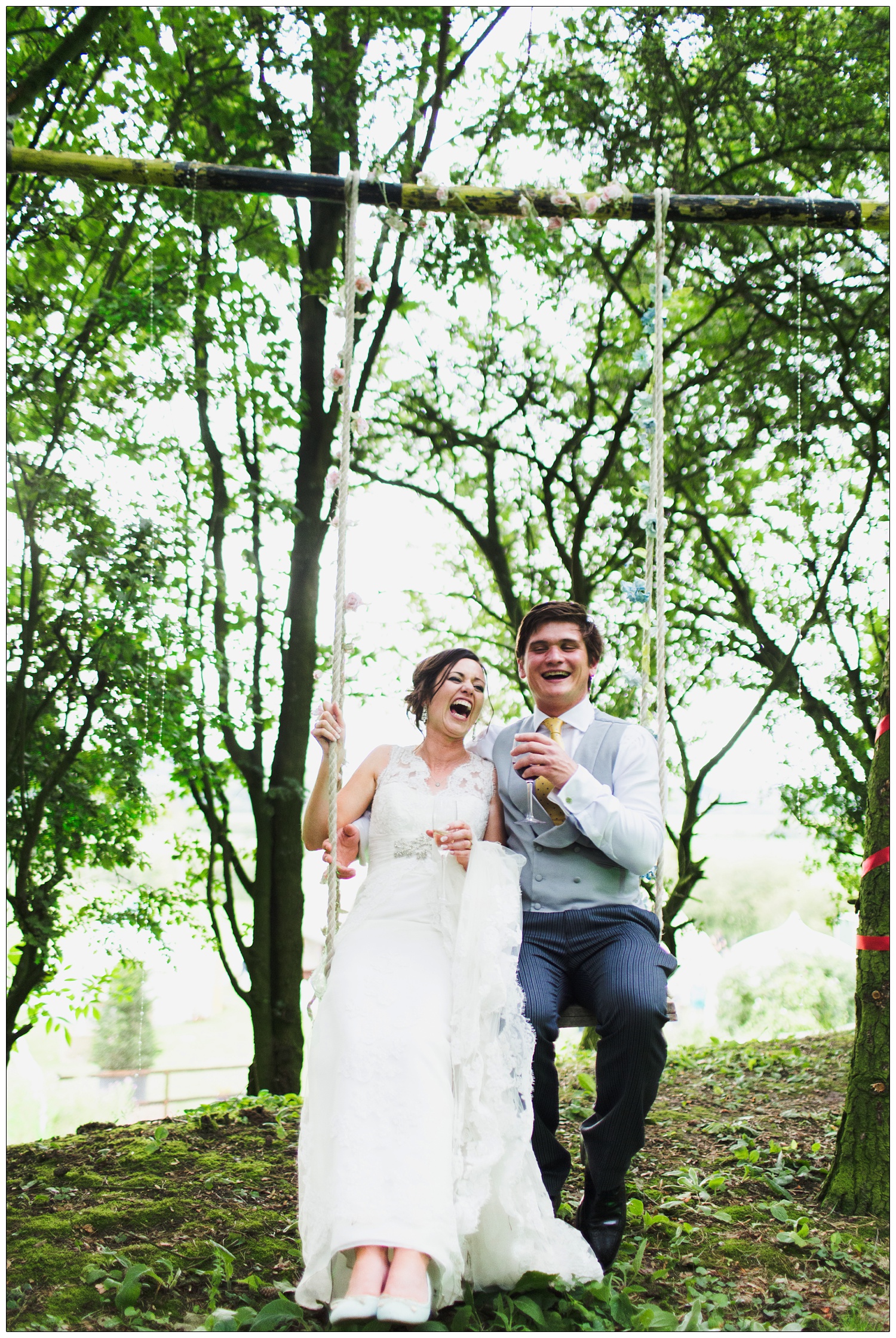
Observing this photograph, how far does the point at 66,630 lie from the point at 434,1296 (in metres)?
3.65

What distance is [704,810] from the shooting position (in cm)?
751

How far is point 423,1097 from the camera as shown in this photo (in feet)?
6.48

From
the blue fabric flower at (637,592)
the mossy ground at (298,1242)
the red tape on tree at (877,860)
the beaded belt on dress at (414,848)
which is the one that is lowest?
the mossy ground at (298,1242)

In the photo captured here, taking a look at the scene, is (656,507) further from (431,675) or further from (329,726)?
(329,726)

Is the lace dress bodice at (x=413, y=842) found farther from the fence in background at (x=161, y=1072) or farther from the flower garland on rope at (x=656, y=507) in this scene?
the fence in background at (x=161, y=1072)

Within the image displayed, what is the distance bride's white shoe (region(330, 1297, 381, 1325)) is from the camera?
1.73 m

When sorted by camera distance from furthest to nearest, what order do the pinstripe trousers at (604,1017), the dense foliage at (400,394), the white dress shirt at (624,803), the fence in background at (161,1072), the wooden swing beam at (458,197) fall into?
the fence in background at (161,1072), the dense foliage at (400,394), the wooden swing beam at (458,197), the white dress shirt at (624,803), the pinstripe trousers at (604,1017)

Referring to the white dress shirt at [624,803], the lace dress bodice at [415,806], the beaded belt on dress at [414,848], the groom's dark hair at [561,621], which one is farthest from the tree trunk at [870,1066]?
the beaded belt on dress at [414,848]

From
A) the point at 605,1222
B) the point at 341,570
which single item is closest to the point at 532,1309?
the point at 605,1222

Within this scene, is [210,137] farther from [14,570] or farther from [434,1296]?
[434,1296]

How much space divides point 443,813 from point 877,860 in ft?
4.36

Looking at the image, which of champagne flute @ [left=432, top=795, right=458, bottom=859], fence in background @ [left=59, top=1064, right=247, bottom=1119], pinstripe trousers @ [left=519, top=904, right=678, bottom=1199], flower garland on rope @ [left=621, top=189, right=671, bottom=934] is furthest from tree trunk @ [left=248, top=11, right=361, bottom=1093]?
pinstripe trousers @ [left=519, top=904, right=678, bottom=1199]

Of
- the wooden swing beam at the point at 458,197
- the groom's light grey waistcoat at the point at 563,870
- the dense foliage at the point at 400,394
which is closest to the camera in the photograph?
the groom's light grey waistcoat at the point at 563,870

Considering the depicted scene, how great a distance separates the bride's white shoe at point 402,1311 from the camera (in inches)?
67.8
